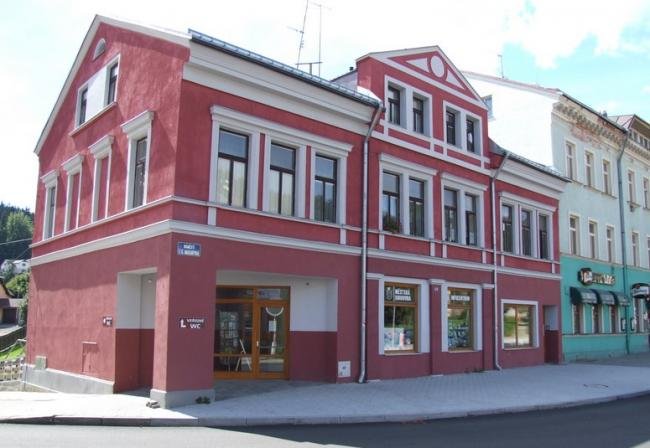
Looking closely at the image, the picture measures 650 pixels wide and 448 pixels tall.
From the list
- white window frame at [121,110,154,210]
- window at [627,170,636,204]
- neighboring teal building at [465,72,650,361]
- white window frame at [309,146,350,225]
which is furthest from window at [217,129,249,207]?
window at [627,170,636,204]

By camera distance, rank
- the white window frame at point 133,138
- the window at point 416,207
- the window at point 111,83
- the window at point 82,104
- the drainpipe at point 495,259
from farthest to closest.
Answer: the drainpipe at point 495,259 < the window at point 82,104 < the window at point 416,207 < the window at point 111,83 < the white window frame at point 133,138

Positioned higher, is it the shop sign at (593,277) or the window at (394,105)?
the window at (394,105)

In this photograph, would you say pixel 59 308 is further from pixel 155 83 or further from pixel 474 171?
pixel 474 171

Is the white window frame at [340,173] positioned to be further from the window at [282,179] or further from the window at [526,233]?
the window at [526,233]

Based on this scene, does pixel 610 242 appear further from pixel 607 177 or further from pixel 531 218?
pixel 531 218

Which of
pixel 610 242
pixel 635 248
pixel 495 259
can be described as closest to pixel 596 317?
pixel 610 242

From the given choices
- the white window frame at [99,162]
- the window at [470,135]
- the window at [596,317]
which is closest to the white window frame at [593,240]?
the window at [596,317]

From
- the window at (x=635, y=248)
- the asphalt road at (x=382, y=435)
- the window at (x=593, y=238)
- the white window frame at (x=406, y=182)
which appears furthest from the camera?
the window at (x=635, y=248)

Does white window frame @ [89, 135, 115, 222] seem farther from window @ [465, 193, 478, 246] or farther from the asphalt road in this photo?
window @ [465, 193, 478, 246]

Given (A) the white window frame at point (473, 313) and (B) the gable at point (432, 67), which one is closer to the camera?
(B) the gable at point (432, 67)

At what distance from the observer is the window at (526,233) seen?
24.0 meters

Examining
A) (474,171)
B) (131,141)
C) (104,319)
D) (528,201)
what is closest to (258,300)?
(104,319)

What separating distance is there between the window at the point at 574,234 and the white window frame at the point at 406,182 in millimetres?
10787

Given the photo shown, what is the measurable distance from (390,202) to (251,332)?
580 centimetres
